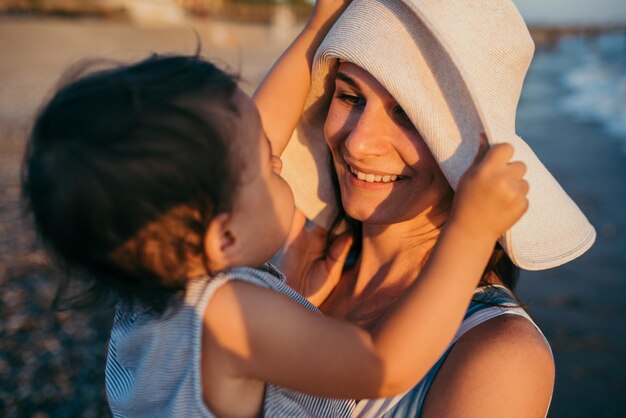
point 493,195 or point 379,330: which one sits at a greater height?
point 493,195

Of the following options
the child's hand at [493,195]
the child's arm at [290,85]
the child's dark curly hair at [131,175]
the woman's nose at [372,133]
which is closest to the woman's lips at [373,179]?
the woman's nose at [372,133]

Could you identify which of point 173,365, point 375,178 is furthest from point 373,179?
point 173,365

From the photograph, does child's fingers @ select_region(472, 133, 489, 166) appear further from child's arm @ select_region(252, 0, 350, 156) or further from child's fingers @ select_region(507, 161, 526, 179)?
child's arm @ select_region(252, 0, 350, 156)

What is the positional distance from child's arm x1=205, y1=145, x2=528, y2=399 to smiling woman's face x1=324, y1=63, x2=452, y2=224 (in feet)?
1.95

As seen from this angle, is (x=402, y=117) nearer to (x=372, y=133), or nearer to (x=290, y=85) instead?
(x=372, y=133)

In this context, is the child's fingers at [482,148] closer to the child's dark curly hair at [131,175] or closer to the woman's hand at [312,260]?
the child's dark curly hair at [131,175]

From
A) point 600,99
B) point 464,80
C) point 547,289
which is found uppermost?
point 464,80

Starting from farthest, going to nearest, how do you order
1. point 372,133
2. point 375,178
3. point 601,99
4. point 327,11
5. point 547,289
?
point 601,99, point 547,289, point 327,11, point 375,178, point 372,133

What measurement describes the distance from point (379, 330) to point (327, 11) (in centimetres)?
143

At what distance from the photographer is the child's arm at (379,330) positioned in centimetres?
150

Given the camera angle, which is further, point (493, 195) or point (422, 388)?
point (422, 388)

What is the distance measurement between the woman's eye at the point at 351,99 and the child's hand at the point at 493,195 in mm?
797

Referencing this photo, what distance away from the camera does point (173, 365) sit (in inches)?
60.6

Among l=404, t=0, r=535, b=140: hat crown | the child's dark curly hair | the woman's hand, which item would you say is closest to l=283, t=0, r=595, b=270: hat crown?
l=404, t=0, r=535, b=140: hat crown
